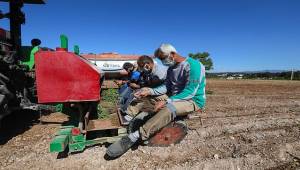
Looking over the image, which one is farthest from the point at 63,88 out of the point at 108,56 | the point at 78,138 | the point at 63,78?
the point at 108,56

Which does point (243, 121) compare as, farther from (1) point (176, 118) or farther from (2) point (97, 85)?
(2) point (97, 85)

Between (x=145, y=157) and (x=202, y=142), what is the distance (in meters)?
1.20

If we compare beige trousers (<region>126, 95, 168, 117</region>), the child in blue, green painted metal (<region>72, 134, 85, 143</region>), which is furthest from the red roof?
green painted metal (<region>72, 134, 85, 143</region>)

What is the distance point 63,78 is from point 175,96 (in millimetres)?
1787

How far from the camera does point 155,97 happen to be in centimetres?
471

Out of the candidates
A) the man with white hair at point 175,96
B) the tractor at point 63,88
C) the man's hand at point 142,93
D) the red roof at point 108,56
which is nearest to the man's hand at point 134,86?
the tractor at point 63,88

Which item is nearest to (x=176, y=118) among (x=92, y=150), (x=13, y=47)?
(x=92, y=150)

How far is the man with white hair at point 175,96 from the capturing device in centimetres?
375

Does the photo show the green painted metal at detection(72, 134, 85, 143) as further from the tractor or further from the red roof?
→ the red roof

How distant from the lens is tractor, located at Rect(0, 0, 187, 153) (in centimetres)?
340

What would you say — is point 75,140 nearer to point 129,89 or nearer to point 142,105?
point 142,105

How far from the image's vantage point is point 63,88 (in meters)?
3.48

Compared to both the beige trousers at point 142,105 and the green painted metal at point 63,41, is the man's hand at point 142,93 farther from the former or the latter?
the green painted metal at point 63,41

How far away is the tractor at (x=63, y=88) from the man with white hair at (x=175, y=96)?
25 cm
